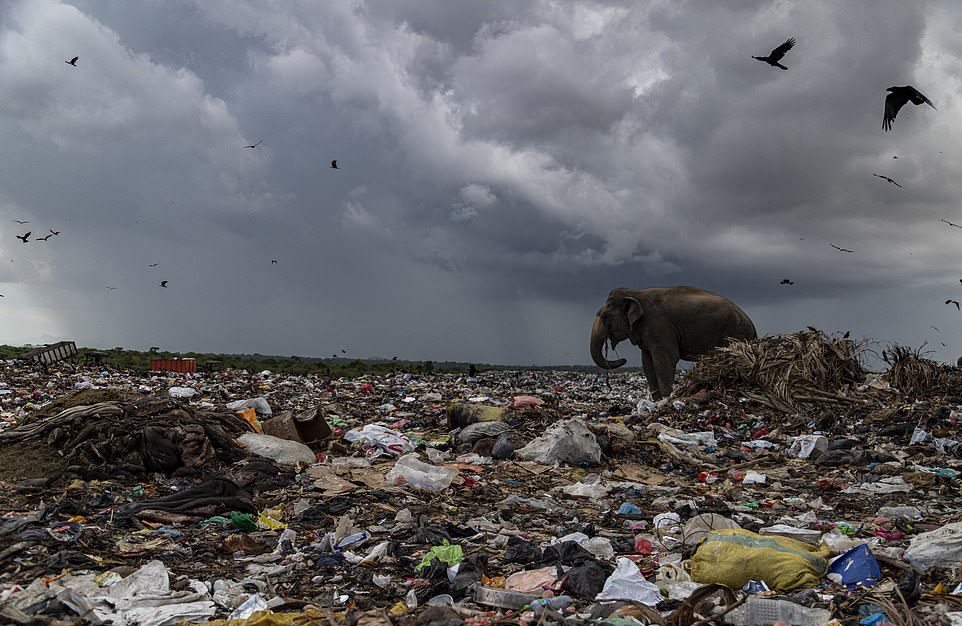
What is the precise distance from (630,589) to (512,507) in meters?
1.92

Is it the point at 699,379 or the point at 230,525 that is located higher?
the point at 699,379

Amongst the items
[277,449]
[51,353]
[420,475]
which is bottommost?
[420,475]

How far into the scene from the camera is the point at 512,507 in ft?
16.2

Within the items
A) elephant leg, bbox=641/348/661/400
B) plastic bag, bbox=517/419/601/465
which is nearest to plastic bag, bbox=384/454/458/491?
plastic bag, bbox=517/419/601/465

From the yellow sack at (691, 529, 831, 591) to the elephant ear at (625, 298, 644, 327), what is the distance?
360 inches

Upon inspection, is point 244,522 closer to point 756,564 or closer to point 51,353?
point 756,564

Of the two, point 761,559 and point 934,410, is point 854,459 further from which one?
point 761,559

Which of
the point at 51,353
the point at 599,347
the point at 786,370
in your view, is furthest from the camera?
the point at 51,353

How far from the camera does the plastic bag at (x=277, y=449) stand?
20.1 feet

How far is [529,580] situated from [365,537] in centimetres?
118

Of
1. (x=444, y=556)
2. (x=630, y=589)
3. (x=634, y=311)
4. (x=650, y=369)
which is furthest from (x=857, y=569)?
(x=650, y=369)

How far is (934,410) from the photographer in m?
8.02

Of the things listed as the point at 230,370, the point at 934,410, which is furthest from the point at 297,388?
the point at 934,410

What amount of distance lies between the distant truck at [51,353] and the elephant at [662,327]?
34.9 feet
